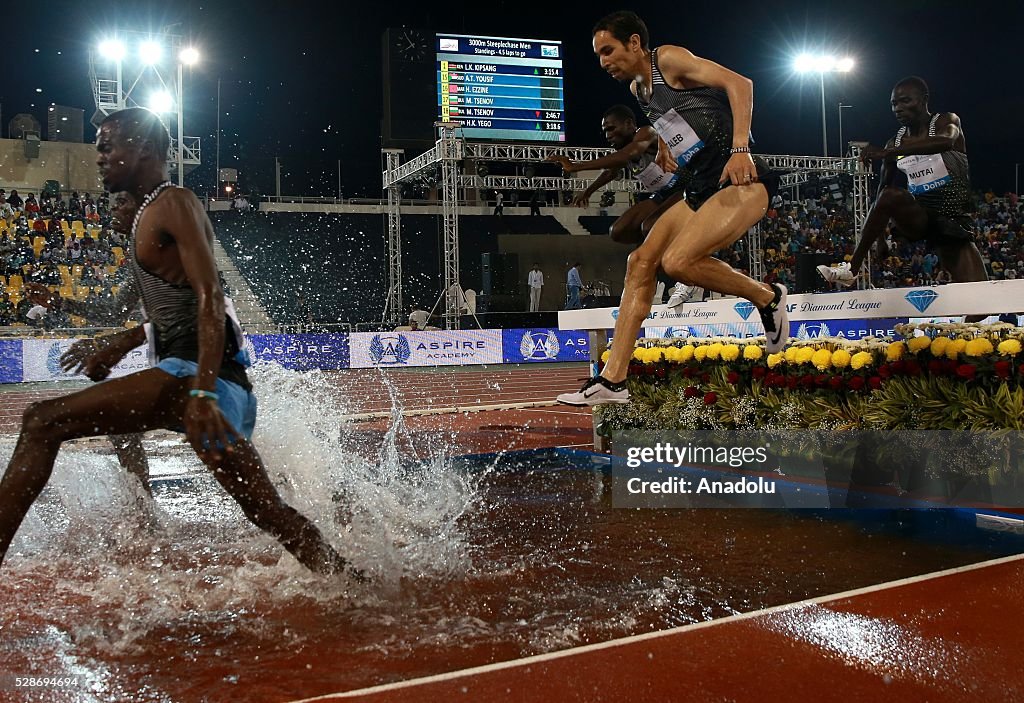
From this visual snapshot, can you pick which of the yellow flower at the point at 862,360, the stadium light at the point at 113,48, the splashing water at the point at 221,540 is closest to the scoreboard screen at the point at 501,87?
the stadium light at the point at 113,48

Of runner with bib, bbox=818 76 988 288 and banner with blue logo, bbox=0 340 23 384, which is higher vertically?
runner with bib, bbox=818 76 988 288

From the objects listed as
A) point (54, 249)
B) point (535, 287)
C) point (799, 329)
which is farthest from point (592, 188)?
point (54, 249)

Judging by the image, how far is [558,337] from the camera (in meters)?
23.2

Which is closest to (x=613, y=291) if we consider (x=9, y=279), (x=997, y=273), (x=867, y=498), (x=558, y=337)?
(x=558, y=337)

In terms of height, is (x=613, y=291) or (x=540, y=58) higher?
(x=540, y=58)

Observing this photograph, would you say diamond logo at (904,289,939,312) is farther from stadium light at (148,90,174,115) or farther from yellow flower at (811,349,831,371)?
stadium light at (148,90,174,115)

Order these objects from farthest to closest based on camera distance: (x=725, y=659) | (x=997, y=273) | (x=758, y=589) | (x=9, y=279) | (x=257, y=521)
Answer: (x=997, y=273) → (x=9, y=279) → (x=758, y=589) → (x=257, y=521) → (x=725, y=659)

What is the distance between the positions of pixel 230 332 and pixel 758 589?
2440 millimetres

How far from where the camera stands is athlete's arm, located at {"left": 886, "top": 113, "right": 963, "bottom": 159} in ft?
19.3

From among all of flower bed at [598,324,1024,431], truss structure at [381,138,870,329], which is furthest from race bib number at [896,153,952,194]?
truss structure at [381,138,870,329]

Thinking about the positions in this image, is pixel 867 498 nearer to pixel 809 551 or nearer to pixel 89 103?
pixel 809 551

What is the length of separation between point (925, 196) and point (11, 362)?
17.4m

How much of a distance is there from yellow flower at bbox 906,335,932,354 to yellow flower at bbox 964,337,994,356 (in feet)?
0.94

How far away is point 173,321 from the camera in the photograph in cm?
335
